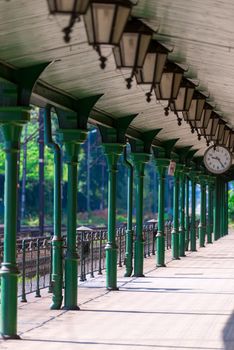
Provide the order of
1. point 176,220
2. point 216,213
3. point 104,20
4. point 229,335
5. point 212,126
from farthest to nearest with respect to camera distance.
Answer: point 216,213, point 176,220, point 212,126, point 229,335, point 104,20

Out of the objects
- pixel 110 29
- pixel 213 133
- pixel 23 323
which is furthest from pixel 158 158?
pixel 110 29

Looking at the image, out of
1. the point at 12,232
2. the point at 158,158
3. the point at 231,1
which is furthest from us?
the point at 158,158

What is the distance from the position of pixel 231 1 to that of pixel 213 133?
32.1ft

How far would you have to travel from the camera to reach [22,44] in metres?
10.9

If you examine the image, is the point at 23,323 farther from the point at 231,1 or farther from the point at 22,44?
the point at 231,1

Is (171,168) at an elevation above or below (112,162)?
above

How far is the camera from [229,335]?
1226cm

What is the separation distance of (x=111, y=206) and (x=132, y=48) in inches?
412

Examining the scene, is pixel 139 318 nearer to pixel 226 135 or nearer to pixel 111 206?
pixel 111 206

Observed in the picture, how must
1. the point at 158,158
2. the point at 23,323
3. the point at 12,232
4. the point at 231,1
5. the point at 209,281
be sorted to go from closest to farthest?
1. the point at 231,1
2. the point at 12,232
3. the point at 23,323
4. the point at 209,281
5. the point at 158,158

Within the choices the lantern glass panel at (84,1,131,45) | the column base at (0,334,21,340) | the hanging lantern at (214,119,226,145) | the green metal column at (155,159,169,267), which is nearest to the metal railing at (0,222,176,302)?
the green metal column at (155,159,169,267)

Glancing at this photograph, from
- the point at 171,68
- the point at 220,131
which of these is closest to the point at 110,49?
the point at 171,68

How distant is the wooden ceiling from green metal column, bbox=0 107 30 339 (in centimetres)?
66

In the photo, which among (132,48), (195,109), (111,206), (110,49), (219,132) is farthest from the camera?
(219,132)
